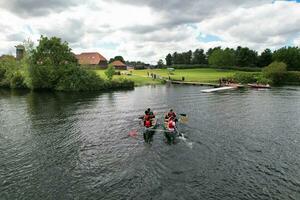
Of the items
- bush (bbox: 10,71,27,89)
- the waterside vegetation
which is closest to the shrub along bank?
the waterside vegetation

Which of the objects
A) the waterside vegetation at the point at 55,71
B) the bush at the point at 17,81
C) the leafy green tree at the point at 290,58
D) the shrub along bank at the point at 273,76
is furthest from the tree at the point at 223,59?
the bush at the point at 17,81

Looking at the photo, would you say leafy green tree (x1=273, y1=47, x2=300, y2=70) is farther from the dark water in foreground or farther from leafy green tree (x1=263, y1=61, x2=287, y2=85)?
the dark water in foreground

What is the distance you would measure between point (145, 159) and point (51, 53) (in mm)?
63203

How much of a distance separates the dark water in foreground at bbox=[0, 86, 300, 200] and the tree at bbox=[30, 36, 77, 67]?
41198mm

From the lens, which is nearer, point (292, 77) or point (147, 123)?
point (147, 123)

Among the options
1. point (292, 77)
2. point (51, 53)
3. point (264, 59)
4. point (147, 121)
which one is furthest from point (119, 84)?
point (264, 59)

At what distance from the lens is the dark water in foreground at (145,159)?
16250 millimetres

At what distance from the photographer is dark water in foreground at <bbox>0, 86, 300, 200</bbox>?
1625cm

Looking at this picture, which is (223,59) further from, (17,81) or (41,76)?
(17,81)

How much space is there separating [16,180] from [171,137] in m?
13.6

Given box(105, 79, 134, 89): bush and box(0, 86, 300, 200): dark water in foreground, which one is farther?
box(105, 79, 134, 89): bush

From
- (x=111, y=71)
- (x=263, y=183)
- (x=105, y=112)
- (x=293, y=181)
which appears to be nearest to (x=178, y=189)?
(x=263, y=183)

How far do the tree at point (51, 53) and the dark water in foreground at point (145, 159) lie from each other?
41.2 meters

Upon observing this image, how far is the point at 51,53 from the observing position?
7519cm
